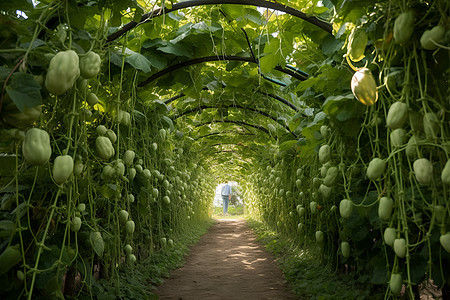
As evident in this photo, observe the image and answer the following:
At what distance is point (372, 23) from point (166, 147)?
309 cm

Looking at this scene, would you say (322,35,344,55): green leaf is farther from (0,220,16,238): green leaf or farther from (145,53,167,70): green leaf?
(0,220,16,238): green leaf

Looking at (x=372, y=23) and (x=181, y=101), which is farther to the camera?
(x=181, y=101)

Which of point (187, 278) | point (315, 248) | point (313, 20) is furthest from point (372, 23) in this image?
point (187, 278)

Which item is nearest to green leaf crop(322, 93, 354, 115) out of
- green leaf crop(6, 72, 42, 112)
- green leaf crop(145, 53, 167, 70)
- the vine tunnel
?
the vine tunnel

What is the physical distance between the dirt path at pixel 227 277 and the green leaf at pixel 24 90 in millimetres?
2685

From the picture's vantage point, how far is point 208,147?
29.5 ft

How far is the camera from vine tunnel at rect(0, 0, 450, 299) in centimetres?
111

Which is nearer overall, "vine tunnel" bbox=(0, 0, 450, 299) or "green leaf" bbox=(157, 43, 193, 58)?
"vine tunnel" bbox=(0, 0, 450, 299)

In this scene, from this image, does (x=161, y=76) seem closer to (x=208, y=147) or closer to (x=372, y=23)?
(x=372, y=23)

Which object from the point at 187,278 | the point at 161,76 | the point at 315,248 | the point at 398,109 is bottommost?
the point at 187,278

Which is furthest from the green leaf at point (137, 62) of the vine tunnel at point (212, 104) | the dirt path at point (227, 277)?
the dirt path at point (227, 277)

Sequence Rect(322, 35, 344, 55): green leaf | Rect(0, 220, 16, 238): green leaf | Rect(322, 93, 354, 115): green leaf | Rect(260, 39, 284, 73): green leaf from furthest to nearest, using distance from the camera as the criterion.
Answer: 1. Rect(260, 39, 284, 73): green leaf
2. Rect(322, 35, 344, 55): green leaf
3. Rect(322, 93, 354, 115): green leaf
4. Rect(0, 220, 16, 238): green leaf

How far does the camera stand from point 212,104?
183 inches

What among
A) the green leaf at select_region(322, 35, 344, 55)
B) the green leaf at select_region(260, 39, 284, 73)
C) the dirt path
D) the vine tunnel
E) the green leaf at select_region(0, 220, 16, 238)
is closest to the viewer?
Answer: the vine tunnel
